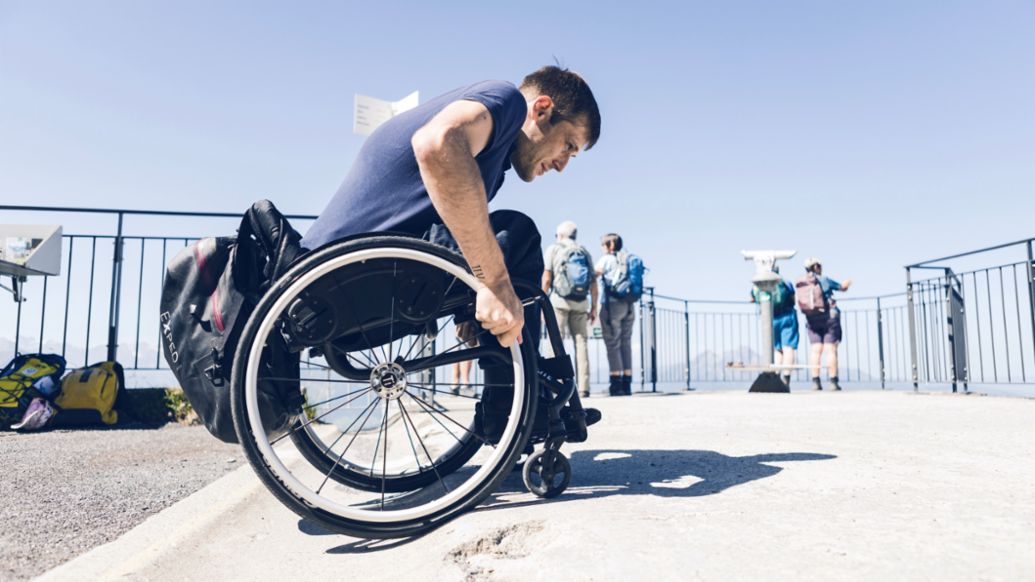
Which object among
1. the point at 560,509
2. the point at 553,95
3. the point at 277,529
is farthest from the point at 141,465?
the point at 553,95

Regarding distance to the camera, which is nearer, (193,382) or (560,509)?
(560,509)

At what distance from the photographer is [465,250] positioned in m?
1.76

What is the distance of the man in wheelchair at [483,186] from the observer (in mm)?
1708

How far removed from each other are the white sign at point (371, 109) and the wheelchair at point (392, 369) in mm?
3883

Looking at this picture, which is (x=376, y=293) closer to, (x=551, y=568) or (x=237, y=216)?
(x=551, y=568)

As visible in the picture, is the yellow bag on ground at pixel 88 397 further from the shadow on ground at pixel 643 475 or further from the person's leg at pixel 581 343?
the person's leg at pixel 581 343

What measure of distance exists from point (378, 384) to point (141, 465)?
2.40 metres

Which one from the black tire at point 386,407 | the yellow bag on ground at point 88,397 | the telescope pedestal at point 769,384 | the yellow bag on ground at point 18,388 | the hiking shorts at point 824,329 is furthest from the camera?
the hiking shorts at point 824,329

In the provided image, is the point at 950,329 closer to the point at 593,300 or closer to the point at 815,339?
the point at 815,339

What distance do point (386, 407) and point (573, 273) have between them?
6132 millimetres

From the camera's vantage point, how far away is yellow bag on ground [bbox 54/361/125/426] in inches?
215

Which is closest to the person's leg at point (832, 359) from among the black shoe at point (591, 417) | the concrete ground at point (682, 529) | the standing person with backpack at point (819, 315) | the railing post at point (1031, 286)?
the standing person with backpack at point (819, 315)

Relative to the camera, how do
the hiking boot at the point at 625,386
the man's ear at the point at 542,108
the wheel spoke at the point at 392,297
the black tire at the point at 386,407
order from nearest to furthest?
the black tire at the point at 386,407 → the wheel spoke at the point at 392,297 → the man's ear at the point at 542,108 → the hiking boot at the point at 625,386

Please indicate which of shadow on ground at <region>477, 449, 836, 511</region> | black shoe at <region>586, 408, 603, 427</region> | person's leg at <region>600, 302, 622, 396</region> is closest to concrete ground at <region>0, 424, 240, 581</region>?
shadow on ground at <region>477, 449, 836, 511</region>
